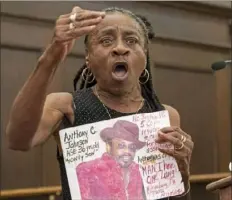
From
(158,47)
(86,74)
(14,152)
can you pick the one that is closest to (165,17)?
(158,47)

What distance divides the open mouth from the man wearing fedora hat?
0.32ft

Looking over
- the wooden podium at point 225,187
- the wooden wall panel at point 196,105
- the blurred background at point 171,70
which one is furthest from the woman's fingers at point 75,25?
the wooden wall panel at point 196,105

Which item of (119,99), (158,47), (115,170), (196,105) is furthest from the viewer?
(196,105)

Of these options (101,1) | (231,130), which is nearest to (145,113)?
(101,1)

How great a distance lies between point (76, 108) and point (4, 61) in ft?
5.79

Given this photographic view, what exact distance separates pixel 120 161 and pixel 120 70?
20 centimetres

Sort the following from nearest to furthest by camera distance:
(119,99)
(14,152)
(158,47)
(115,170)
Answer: (115,170)
(119,99)
(14,152)
(158,47)

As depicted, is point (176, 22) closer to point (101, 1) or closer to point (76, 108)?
point (101, 1)

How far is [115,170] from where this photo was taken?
46.3 inches

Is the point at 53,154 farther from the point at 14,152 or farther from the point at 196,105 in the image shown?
the point at 196,105

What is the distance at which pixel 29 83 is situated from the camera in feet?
3.51

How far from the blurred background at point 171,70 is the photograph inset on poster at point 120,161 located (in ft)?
5.21

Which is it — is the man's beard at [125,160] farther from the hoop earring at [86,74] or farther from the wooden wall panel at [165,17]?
the wooden wall panel at [165,17]

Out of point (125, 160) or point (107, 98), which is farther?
point (107, 98)
